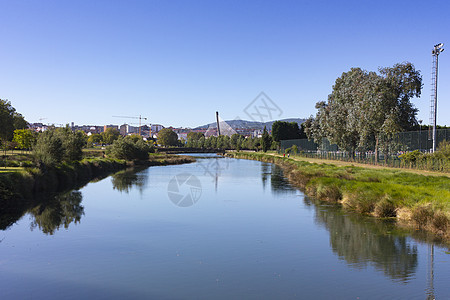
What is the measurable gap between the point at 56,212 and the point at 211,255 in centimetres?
1257

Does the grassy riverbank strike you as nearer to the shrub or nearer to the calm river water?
the calm river water

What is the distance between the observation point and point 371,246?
51.0 feet

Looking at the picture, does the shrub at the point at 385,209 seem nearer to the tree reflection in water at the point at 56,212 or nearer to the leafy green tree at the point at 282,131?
the tree reflection in water at the point at 56,212

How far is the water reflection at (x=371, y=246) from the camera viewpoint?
13.1m

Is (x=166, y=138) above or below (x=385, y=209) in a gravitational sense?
above

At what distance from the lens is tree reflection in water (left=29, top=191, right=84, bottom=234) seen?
19.7 meters

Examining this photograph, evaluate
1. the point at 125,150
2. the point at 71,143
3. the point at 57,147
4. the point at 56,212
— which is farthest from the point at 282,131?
the point at 56,212

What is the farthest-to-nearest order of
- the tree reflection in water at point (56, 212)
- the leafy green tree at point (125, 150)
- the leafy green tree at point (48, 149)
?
the leafy green tree at point (125, 150)
the leafy green tree at point (48, 149)
the tree reflection in water at point (56, 212)

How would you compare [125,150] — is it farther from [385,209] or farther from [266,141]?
[385,209]

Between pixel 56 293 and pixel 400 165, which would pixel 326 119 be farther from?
pixel 56 293

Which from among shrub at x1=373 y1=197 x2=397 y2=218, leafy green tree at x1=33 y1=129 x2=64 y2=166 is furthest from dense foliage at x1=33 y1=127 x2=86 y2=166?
shrub at x1=373 y1=197 x2=397 y2=218

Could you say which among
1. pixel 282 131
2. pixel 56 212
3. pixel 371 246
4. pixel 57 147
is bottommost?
pixel 56 212

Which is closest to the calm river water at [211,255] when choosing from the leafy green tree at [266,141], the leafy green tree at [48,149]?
the leafy green tree at [48,149]

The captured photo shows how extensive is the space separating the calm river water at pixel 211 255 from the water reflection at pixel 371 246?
4 cm
